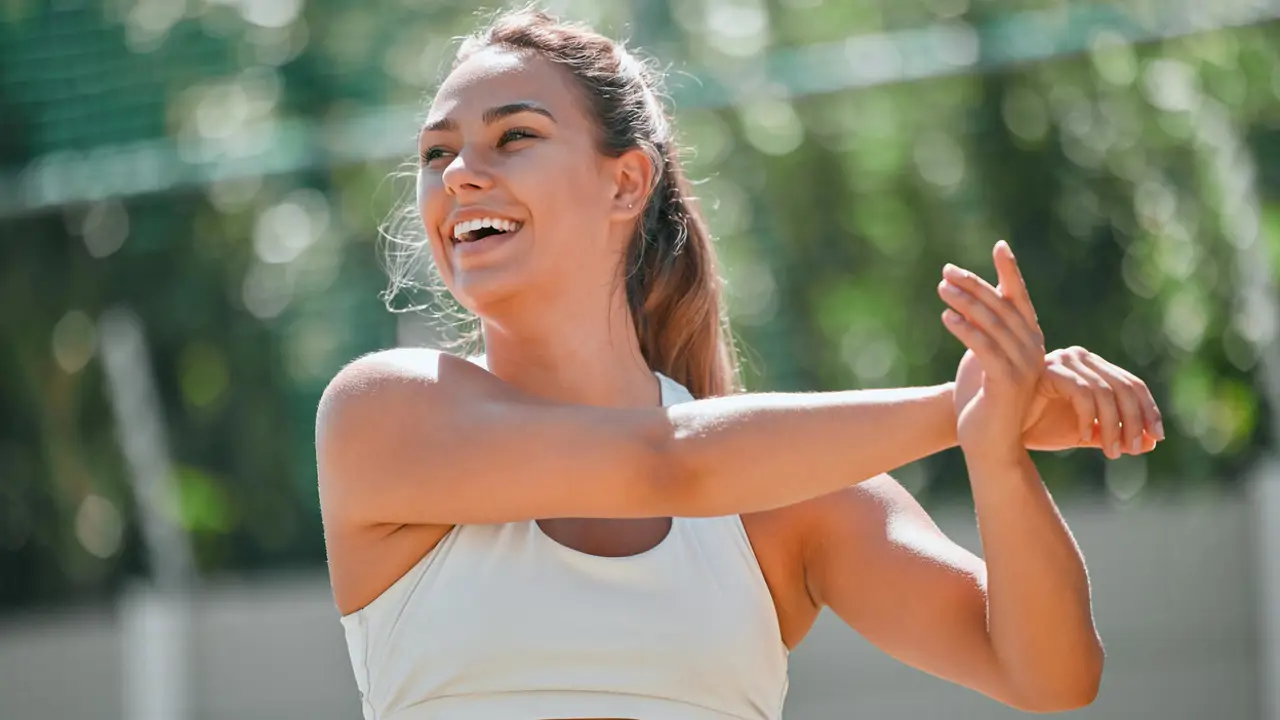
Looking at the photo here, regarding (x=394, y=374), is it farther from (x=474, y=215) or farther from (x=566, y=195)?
(x=566, y=195)

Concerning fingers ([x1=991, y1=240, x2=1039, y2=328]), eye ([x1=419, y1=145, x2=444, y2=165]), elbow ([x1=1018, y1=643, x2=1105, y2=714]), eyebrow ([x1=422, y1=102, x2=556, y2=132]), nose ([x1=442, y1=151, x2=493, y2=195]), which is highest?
eyebrow ([x1=422, y1=102, x2=556, y2=132])

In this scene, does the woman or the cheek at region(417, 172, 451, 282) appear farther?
the cheek at region(417, 172, 451, 282)

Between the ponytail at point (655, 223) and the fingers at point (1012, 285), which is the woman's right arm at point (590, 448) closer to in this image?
the fingers at point (1012, 285)

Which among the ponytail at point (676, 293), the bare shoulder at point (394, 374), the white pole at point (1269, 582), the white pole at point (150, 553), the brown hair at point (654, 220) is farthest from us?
the white pole at point (150, 553)

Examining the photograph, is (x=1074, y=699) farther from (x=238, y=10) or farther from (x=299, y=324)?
(x=238, y=10)

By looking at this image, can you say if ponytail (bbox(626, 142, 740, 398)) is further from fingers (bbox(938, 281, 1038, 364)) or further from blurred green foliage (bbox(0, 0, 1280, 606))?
blurred green foliage (bbox(0, 0, 1280, 606))

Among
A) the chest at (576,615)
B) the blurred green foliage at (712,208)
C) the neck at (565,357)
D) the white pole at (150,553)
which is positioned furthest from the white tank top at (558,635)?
the white pole at (150,553)

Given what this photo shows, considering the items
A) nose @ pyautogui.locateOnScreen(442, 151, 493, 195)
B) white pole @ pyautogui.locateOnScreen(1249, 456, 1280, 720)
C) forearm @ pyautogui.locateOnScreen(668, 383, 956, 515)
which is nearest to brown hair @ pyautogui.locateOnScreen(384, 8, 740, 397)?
nose @ pyautogui.locateOnScreen(442, 151, 493, 195)

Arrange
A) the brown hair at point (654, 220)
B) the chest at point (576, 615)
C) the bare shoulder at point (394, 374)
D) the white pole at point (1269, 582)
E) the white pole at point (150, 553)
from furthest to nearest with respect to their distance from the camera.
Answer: the white pole at point (150, 553) → the white pole at point (1269, 582) → the brown hair at point (654, 220) → the bare shoulder at point (394, 374) → the chest at point (576, 615)

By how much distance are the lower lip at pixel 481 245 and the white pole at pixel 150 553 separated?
3.82 m

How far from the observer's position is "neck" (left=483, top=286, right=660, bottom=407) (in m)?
2.28

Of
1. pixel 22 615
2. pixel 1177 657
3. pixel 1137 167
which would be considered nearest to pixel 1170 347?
pixel 1137 167

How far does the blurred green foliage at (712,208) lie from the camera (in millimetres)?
5246

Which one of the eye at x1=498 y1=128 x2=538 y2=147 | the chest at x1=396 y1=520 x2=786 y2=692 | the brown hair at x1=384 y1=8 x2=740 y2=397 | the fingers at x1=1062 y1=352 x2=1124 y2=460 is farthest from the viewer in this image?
the brown hair at x1=384 y1=8 x2=740 y2=397
